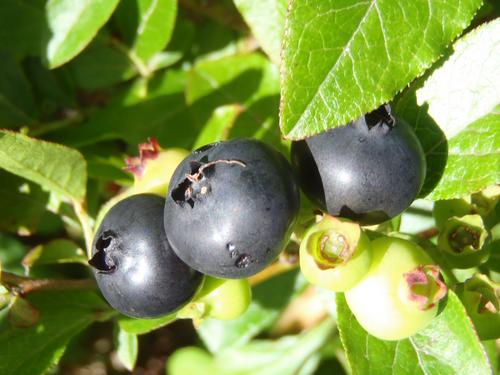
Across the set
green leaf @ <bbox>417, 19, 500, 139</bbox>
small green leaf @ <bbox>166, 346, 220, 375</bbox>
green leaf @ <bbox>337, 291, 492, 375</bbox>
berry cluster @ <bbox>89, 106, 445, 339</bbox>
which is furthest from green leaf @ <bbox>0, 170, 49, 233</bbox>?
green leaf @ <bbox>417, 19, 500, 139</bbox>

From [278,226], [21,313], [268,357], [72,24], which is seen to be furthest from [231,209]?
[268,357]

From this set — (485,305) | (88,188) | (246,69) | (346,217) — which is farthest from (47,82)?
(485,305)

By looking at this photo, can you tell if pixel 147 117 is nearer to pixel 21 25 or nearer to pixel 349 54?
pixel 21 25

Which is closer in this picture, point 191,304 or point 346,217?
point 346,217

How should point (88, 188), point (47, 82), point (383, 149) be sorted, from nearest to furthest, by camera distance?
point (383, 149) → point (88, 188) → point (47, 82)

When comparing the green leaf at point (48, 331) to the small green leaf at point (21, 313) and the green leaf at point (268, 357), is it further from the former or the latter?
the green leaf at point (268, 357)

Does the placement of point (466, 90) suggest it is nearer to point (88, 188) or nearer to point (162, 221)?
point (162, 221)

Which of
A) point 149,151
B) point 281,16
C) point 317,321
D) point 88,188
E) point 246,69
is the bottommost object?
point 317,321

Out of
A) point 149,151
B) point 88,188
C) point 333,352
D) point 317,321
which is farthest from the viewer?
point 317,321
